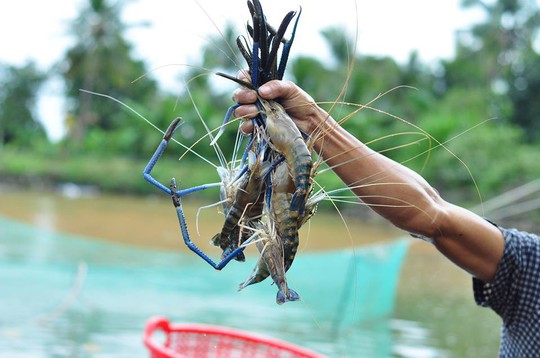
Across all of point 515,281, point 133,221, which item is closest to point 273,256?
point 515,281

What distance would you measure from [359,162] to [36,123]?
41460mm

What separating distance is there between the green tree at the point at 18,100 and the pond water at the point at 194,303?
3378 centimetres

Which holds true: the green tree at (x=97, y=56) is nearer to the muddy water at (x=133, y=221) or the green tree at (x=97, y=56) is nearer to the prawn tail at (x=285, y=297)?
the muddy water at (x=133, y=221)

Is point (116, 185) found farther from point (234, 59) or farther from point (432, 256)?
point (234, 59)

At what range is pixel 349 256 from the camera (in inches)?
233

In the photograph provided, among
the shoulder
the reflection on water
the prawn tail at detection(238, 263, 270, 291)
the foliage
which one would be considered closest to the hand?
the prawn tail at detection(238, 263, 270, 291)

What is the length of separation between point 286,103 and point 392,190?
461mm

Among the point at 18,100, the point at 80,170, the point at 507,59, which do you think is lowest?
the point at 80,170

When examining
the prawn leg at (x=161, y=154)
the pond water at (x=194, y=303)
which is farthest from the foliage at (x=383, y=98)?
the prawn leg at (x=161, y=154)

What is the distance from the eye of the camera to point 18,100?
132 ft

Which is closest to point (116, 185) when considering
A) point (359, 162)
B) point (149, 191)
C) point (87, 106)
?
point (149, 191)

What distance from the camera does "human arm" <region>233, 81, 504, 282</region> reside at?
138 cm

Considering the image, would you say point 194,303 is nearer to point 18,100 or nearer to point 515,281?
point 515,281

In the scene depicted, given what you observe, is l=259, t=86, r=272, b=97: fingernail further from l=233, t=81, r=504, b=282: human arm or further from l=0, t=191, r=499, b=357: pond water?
l=0, t=191, r=499, b=357: pond water
